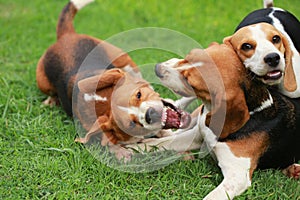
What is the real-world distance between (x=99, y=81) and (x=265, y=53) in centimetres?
195

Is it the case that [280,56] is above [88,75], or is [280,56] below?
above

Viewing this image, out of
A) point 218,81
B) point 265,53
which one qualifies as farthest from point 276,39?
point 218,81

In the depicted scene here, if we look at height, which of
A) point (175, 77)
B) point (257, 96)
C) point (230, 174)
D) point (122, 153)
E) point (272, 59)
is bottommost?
point (122, 153)

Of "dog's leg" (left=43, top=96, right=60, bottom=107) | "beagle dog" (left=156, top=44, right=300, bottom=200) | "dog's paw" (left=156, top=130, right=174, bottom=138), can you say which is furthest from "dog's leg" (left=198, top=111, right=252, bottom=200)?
"dog's leg" (left=43, top=96, right=60, bottom=107)

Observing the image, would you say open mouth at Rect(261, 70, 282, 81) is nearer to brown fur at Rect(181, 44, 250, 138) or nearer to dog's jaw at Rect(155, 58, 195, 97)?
brown fur at Rect(181, 44, 250, 138)

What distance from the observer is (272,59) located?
157 inches

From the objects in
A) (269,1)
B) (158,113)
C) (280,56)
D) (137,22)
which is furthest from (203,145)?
(137,22)

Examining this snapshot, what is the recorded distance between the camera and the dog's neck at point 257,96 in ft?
13.7

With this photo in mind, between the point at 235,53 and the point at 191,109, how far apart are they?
4.97ft

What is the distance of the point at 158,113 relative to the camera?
476 cm

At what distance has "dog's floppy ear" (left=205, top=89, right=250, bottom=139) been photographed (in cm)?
408

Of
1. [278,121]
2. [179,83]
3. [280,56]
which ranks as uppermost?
[280,56]

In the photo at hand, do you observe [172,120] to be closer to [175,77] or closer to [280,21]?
[175,77]

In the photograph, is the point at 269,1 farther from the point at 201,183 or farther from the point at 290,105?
the point at 201,183
